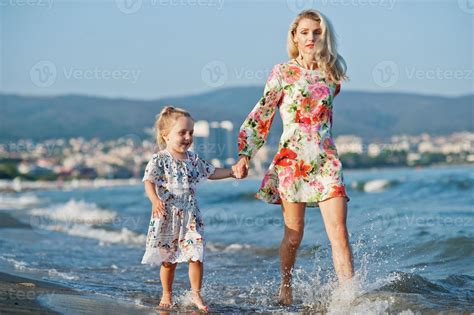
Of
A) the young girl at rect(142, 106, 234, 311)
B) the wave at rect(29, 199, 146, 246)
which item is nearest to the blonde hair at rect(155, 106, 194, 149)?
the young girl at rect(142, 106, 234, 311)

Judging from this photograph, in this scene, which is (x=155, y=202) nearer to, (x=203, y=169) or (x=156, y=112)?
(x=203, y=169)

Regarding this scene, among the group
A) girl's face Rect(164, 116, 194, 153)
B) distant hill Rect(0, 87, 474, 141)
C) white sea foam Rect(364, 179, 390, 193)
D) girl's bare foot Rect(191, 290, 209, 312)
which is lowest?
girl's bare foot Rect(191, 290, 209, 312)

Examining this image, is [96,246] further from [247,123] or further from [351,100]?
[351,100]

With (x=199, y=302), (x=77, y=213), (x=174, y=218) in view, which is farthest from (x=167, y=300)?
(x=77, y=213)

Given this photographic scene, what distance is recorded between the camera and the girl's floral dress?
5.52 meters

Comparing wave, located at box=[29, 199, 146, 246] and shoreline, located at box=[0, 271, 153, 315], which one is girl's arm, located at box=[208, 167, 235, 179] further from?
wave, located at box=[29, 199, 146, 246]

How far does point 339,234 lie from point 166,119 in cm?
141

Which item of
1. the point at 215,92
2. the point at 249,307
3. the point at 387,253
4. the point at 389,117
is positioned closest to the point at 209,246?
the point at 387,253

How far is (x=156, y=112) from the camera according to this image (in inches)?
4555

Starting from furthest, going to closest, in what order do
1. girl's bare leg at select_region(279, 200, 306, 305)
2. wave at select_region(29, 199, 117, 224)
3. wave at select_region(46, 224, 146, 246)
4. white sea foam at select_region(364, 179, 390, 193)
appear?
white sea foam at select_region(364, 179, 390, 193), wave at select_region(29, 199, 117, 224), wave at select_region(46, 224, 146, 246), girl's bare leg at select_region(279, 200, 306, 305)

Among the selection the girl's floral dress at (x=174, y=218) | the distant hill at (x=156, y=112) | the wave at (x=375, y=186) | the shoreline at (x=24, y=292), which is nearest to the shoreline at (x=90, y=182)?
the wave at (x=375, y=186)

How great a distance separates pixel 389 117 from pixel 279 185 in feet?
361

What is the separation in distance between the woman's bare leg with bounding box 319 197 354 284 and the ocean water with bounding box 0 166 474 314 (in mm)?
129

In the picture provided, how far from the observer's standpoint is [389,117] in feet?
372
